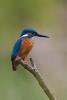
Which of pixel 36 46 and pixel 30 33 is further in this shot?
pixel 36 46

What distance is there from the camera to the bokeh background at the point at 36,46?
3.37 meters

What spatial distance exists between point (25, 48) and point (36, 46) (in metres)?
3.50

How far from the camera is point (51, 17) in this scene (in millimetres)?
5781

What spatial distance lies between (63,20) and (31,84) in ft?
7.36

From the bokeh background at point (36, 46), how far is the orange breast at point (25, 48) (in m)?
1.71

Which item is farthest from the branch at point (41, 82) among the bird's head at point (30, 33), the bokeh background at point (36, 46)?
the bokeh background at point (36, 46)

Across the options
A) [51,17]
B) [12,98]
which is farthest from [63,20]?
[12,98]

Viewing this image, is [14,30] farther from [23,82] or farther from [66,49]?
[23,82]

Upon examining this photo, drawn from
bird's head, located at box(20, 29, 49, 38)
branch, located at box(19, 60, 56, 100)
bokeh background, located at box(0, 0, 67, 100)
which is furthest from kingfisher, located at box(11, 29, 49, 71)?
bokeh background, located at box(0, 0, 67, 100)

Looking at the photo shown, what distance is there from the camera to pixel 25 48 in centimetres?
120

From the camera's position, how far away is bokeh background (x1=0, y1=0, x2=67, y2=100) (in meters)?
3.37

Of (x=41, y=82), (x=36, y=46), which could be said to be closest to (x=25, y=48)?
(x=41, y=82)

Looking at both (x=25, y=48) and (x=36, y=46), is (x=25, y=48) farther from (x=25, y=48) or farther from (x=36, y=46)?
(x=36, y=46)

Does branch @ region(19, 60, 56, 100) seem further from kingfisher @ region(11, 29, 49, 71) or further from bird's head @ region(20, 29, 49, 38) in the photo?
bird's head @ region(20, 29, 49, 38)
